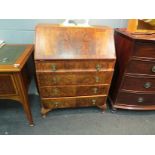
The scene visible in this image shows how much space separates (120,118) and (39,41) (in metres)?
1.24

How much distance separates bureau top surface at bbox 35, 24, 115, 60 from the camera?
4.06 feet

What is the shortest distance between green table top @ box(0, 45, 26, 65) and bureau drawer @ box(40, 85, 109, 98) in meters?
0.38

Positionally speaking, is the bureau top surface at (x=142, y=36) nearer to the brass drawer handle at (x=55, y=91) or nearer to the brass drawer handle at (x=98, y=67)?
the brass drawer handle at (x=98, y=67)

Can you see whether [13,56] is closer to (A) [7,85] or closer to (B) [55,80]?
(A) [7,85]

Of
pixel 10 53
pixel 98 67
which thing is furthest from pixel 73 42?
pixel 10 53

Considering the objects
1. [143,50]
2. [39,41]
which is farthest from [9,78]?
[143,50]

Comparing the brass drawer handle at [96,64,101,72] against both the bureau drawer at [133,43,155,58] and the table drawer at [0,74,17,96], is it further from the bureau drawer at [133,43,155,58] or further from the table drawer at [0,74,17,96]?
the table drawer at [0,74,17,96]

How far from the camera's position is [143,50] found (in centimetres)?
128

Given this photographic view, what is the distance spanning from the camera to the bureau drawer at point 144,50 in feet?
4.13

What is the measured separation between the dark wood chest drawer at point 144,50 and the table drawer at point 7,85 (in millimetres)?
1103

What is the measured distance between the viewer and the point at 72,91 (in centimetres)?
147

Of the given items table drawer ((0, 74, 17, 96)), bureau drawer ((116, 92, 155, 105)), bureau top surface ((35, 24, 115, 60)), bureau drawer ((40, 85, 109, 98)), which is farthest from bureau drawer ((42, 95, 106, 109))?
bureau top surface ((35, 24, 115, 60))

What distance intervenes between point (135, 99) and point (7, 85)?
1.33 metres

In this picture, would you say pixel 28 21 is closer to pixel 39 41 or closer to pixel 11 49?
pixel 11 49
